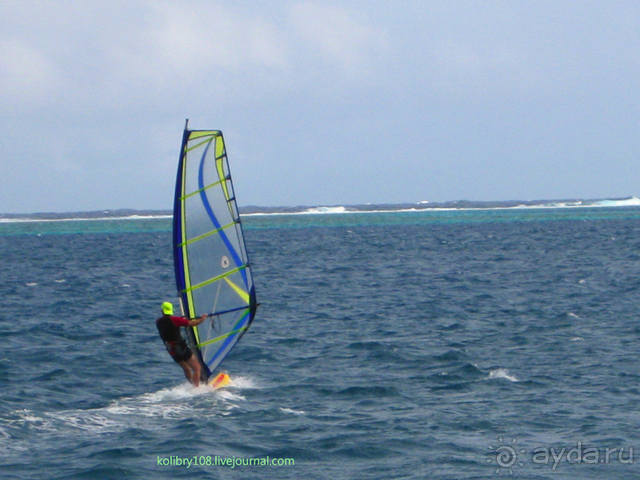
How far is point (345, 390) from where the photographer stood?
16.1 metres

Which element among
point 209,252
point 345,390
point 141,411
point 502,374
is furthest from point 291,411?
point 502,374

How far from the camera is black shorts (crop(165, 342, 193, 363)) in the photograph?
51.8 ft

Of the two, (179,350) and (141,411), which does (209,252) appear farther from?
(141,411)

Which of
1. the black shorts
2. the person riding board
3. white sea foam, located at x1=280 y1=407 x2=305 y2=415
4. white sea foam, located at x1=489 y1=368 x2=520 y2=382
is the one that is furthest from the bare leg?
white sea foam, located at x1=489 y1=368 x2=520 y2=382

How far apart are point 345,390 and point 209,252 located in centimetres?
362

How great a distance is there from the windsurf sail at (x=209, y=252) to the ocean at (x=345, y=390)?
111cm

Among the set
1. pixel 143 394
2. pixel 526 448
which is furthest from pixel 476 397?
pixel 143 394

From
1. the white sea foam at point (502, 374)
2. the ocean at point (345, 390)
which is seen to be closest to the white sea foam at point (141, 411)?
the ocean at point (345, 390)

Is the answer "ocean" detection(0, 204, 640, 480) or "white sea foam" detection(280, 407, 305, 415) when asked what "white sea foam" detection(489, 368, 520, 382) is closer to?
"ocean" detection(0, 204, 640, 480)

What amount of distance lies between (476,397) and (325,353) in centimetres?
525

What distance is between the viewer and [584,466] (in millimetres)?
11648

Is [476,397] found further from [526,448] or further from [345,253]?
[345,253]

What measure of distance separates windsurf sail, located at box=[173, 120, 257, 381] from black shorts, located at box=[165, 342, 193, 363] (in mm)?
583

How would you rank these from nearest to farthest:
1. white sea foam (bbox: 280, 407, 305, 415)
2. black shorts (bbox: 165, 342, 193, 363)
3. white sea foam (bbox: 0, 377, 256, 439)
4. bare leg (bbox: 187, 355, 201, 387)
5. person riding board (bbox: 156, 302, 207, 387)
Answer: white sea foam (bbox: 0, 377, 256, 439)
white sea foam (bbox: 280, 407, 305, 415)
person riding board (bbox: 156, 302, 207, 387)
black shorts (bbox: 165, 342, 193, 363)
bare leg (bbox: 187, 355, 201, 387)
